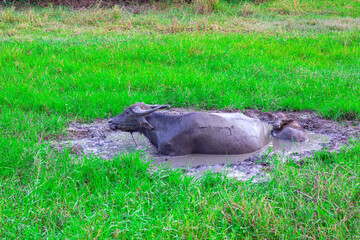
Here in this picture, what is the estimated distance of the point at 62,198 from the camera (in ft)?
11.0

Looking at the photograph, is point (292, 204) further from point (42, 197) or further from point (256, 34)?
point (256, 34)

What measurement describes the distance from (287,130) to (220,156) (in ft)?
3.45

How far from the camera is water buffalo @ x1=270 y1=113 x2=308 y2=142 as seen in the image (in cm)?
490

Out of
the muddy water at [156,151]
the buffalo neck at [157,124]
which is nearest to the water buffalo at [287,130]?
the muddy water at [156,151]

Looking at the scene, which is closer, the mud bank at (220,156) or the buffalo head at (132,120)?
the mud bank at (220,156)

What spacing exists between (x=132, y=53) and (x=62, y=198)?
5.30m

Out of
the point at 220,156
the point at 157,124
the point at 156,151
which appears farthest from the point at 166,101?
the point at 220,156

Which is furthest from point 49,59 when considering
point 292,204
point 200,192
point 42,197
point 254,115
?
point 292,204

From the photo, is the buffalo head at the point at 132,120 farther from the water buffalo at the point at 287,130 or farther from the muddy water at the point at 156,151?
the water buffalo at the point at 287,130

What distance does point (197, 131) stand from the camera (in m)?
4.49

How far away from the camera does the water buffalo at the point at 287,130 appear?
16.1ft

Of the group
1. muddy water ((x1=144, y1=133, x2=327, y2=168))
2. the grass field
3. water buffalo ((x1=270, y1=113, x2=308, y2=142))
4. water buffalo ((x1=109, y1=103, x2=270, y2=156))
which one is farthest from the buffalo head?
water buffalo ((x1=270, y1=113, x2=308, y2=142))

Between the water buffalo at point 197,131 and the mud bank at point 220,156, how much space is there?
0.32 ft

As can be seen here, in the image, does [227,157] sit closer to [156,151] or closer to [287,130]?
[156,151]
